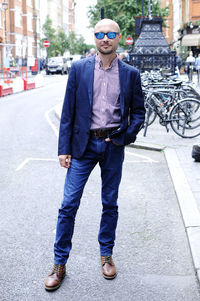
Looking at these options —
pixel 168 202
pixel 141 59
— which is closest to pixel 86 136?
pixel 168 202

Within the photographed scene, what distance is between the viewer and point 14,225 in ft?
17.0

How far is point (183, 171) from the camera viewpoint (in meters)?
7.53

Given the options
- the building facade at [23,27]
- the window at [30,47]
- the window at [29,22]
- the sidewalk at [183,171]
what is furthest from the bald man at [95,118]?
the window at [29,22]

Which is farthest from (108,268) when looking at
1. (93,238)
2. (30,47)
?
(30,47)

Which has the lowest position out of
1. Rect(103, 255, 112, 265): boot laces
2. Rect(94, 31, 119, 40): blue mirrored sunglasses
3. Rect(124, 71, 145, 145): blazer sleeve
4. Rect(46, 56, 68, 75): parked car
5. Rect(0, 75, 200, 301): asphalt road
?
Rect(0, 75, 200, 301): asphalt road

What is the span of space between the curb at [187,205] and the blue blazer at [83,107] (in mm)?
1221

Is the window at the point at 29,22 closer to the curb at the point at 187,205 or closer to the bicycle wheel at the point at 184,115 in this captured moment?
the bicycle wheel at the point at 184,115

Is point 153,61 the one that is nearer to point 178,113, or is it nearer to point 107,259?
point 178,113

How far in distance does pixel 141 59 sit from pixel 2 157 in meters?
11.4

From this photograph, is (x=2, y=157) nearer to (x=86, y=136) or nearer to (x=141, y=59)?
(x=86, y=136)

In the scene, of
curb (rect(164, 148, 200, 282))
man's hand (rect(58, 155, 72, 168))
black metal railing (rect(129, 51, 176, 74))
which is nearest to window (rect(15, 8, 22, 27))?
black metal railing (rect(129, 51, 176, 74))

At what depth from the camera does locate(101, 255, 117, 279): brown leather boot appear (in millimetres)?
3857

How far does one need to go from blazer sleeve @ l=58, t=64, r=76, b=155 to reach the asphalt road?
995mm

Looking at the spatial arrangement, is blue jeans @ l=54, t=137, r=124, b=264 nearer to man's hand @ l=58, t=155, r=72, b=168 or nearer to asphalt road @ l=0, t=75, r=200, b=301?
man's hand @ l=58, t=155, r=72, b=168
